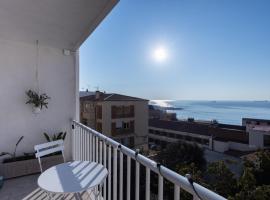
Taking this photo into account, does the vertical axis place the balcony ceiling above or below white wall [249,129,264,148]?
above

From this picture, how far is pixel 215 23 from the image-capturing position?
12453mm

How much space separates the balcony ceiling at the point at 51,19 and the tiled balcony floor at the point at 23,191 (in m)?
2.23

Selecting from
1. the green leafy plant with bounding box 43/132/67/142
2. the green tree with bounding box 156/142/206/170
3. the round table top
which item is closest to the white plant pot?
the green leafy plant with bounding box 43/132/67/142

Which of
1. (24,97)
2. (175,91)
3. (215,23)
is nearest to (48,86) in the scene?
(24,97)

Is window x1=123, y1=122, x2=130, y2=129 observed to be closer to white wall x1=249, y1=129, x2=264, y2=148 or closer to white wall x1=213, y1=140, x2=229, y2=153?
white wall x1=213, y1=140, x2=229, y2=153

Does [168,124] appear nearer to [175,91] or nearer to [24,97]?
[175,91]

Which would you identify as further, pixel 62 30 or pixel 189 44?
pixel 189 44

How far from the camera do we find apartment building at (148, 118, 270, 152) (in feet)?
58.4

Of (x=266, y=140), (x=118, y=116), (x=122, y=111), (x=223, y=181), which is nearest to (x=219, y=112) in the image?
(x=266, y=140)

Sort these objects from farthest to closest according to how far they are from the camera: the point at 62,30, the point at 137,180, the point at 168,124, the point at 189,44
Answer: the point at 168,124
the point at 189,44
the point at 62,30
the point at 137,180

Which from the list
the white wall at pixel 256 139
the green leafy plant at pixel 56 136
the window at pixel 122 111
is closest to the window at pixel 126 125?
the window at pixel 122 111

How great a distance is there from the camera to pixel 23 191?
8.64 ft

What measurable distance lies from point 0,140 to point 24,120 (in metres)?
0.46

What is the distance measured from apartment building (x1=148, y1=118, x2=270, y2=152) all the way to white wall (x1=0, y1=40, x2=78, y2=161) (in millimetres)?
17701
